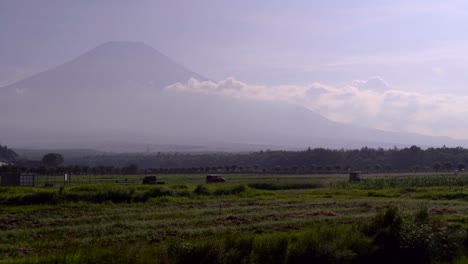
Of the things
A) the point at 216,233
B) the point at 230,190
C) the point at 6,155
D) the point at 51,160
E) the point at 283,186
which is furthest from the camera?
the point at 6,155

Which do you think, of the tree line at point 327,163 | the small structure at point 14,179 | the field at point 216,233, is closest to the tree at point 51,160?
the tree line at point 327,163

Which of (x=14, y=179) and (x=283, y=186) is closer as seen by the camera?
(x=14, y=179)

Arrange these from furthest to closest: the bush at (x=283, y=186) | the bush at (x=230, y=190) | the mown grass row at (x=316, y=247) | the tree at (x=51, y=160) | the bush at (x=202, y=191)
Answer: the tree at (x=51, y=160), the bush at (x=283, y=186), the bush at (x=230, y=190), the bush at (x=202, y=191), the mown grass row at (x=316, y=247)

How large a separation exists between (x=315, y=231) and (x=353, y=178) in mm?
44501

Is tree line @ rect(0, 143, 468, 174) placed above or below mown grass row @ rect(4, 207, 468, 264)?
above

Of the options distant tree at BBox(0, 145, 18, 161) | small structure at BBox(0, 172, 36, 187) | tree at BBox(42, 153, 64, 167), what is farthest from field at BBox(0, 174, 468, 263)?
distant tree at BBox(0, 145, 18, 161)

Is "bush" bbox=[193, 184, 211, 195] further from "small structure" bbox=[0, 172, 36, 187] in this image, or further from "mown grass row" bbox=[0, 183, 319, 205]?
"small structure" bbox=[0, 172, 36, 187]

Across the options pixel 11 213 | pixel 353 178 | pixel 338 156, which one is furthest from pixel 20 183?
pixel 338 156

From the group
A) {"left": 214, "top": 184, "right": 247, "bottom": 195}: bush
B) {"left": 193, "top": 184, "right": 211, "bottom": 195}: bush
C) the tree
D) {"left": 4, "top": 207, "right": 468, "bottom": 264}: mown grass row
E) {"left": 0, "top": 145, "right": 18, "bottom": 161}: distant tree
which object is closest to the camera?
{"left": 4, "top": 207, "right": 468, "bottom": 264}: mown grass row

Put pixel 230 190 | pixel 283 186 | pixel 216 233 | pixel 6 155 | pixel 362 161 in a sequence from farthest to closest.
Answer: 1. pixel 6 155
2. pixel 362 161
3. pixel 283 186
4. pixel 230 190
5. pixel 216 233

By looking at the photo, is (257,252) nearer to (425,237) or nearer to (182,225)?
(425,237)

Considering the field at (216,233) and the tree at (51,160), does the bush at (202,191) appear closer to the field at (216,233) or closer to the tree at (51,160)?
the field at (216,233)

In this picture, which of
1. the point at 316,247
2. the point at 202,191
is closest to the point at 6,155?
the point at 202,191

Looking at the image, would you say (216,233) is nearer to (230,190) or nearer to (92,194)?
(92,194)
